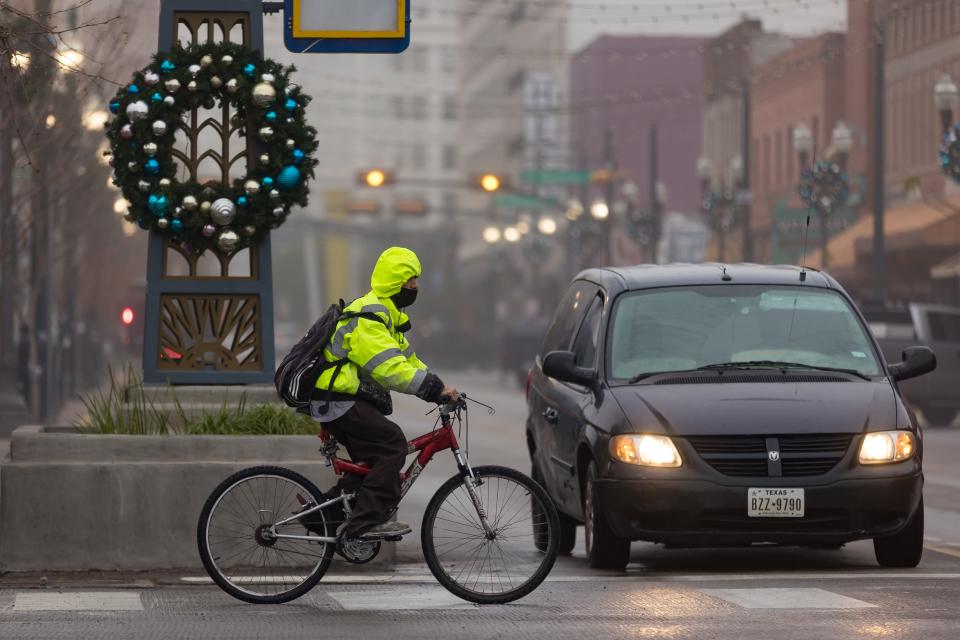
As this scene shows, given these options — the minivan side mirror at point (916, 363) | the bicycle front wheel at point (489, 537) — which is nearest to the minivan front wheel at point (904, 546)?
the minivan side mirror at point (916, 363)

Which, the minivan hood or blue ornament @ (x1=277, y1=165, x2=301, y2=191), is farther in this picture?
blue ornament @ (x1=277, y1=165, x2=301, y2=191)

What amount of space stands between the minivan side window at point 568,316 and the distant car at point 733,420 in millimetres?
363

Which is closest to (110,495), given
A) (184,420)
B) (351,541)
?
(184,420)

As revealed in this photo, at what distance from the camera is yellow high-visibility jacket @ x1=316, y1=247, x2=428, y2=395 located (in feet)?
34.6

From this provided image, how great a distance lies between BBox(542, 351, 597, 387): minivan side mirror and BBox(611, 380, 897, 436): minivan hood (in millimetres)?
359

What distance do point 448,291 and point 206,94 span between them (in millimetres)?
102336

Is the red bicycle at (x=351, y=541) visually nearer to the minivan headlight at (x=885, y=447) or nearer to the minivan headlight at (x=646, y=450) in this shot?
the minivan headlight at (x=646, y=450)

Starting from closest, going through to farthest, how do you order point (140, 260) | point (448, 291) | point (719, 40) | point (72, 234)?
point (72, 234) → point (719, 40) → point (140, 260) → point (448, 291)

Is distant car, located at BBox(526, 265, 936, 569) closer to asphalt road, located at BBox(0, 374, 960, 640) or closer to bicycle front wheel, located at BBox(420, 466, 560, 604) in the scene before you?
asphalt road, located at BBox(0, 374, 960, 640)

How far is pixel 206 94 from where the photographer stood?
14.2 meters

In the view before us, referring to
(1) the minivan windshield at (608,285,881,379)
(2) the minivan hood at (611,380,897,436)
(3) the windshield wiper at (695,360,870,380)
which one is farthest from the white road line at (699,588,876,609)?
(1) the minivan windshield at (608,285,881,379)

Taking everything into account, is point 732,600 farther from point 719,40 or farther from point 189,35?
point 719,40

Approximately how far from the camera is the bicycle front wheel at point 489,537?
1072 centimetres

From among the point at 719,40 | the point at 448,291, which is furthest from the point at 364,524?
the point at 448,291
